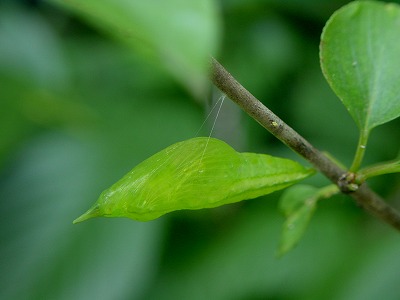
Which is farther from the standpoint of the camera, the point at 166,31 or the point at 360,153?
the point at 360,153

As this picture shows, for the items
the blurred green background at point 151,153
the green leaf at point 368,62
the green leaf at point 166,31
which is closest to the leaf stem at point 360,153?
the green leaf at point 368,62

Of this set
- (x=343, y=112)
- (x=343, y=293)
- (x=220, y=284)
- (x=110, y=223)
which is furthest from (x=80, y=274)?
(x=343, y=112)

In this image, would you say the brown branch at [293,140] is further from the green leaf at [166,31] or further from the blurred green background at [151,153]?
the blurred green background at [151,153]

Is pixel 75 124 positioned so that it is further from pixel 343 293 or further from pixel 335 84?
pixel 335 84

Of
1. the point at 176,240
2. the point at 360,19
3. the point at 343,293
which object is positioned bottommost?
the point at 343,293

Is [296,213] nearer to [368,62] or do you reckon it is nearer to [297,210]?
[297,210]

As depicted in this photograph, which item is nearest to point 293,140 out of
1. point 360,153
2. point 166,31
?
point 360,153

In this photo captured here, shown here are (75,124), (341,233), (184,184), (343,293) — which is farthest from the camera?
(75,124)
